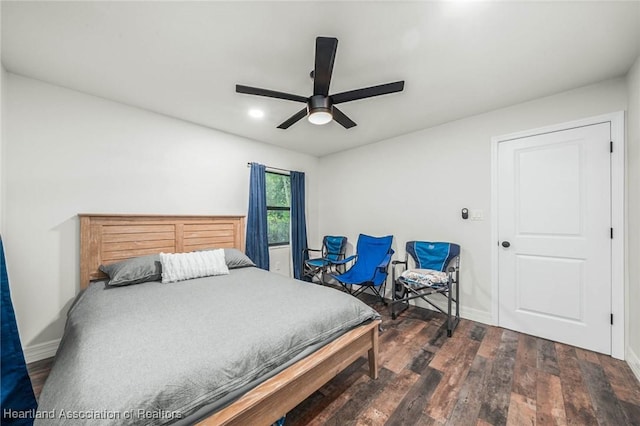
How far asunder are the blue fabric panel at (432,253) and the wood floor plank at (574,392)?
1210 mm

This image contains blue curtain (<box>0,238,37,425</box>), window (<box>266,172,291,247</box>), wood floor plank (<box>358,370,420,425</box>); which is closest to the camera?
blue curtain (<box>0,238,37,425</box>)

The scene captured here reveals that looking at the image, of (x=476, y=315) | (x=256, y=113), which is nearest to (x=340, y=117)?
(x=256, y=113)

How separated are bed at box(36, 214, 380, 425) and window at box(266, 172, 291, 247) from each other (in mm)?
1751

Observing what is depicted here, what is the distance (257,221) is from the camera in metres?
3.64

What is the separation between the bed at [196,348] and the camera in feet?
2.95

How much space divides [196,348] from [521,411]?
78.6 inches

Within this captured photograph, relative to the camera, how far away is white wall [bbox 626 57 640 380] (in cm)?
190

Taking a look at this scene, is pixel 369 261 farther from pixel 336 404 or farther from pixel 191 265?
pixel 191 265

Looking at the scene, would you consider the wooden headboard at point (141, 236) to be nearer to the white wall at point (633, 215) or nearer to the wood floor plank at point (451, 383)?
the wood floor plank at point (451, 383)

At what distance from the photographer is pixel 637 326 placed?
6.22ft

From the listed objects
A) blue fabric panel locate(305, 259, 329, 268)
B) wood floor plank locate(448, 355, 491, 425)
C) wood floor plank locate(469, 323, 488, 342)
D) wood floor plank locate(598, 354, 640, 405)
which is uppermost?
blue fabric panel locate(305, 259, 329, 268)

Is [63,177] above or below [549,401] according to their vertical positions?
above

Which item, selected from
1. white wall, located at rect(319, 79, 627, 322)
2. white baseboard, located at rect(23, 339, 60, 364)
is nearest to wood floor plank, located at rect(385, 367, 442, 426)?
white wall, located at rect(319, 79, 627, 322)

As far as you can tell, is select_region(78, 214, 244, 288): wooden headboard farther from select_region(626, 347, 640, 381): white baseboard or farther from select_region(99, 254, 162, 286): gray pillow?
select_region(626, 347, 640, 381): white baseboard
